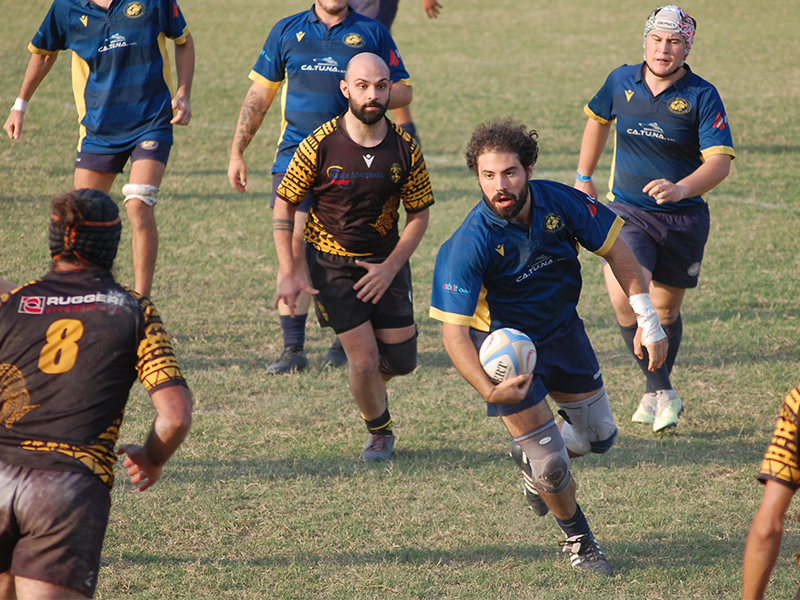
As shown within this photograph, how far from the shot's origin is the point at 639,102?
21.4ft

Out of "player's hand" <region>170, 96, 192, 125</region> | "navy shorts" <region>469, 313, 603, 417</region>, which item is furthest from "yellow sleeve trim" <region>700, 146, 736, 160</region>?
"player's hand" <region>170, 96, 192, 125</region>

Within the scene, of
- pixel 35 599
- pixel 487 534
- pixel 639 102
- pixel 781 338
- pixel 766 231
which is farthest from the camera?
pixel 766 231

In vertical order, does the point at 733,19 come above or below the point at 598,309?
above

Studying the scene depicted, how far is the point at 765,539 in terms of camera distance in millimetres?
2787

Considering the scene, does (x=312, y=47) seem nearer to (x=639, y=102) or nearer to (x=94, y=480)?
(x=639, y=102)

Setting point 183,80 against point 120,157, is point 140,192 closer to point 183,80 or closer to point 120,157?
point 120,157

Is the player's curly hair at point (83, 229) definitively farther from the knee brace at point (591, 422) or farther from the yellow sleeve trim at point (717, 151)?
the yellow sleeve trim at point (717, 151)

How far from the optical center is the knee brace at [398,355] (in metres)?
5.98

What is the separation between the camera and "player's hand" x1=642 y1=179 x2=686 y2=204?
18.9 ft

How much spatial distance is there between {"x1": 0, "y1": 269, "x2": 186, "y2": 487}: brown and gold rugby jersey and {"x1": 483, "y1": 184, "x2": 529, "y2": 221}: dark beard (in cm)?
199

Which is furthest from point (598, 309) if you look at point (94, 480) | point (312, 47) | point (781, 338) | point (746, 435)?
point (94, 480)

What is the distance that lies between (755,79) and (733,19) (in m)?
7.20

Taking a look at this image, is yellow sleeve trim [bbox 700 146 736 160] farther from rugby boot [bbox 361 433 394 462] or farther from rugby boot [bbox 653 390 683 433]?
rugby boot [bbox 361 433 394 462]

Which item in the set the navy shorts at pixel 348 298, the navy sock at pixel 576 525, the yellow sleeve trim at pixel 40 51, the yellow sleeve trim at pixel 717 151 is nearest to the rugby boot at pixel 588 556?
the navy sock at pixel 576 525
